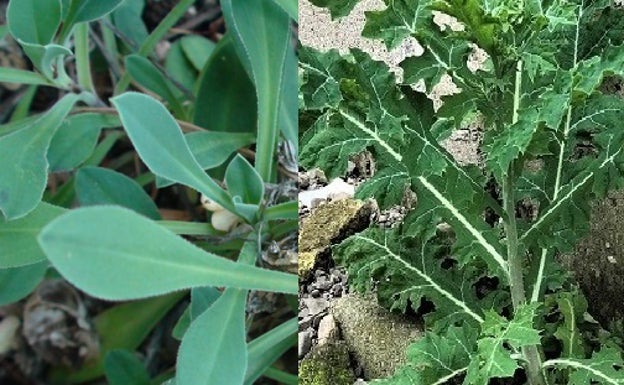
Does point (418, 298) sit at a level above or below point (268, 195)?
below

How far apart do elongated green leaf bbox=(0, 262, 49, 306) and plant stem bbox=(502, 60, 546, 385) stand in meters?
0.36

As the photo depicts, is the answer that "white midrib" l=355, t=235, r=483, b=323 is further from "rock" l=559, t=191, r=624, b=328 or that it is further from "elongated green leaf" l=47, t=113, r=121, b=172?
"elongated green leaf" l=47, t=113, r=121, b=172

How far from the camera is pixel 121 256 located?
1.08ft

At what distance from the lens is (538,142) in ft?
2.17

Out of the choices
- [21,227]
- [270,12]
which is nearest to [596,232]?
[270,12]

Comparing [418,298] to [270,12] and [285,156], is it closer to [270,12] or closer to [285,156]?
[285,156]

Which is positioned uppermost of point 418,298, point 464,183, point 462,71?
point 462,71

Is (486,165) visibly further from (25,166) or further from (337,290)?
(25,166)

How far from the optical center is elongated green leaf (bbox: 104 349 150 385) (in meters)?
0.60

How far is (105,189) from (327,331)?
1.10 ft

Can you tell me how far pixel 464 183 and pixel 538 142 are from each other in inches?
3.1

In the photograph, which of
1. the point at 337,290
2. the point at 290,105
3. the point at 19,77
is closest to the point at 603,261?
the point at 337,290

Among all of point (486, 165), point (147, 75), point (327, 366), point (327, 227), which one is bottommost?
point (327, 366)

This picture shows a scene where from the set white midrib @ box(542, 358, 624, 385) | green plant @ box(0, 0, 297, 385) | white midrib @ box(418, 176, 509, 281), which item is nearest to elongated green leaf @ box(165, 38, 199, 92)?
green plant @ box(0, 0, 297, 385)
